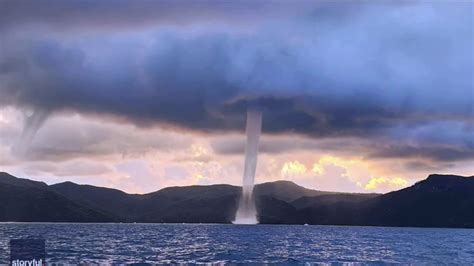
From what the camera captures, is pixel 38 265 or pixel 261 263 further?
pixel 261 263

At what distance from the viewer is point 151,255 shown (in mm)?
99188

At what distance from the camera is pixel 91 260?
84.8 meters

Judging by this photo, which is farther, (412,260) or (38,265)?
(412,260)

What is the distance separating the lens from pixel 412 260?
10331 cm

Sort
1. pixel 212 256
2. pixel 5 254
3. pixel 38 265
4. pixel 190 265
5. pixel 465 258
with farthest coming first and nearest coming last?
pixel 465 258
pixel 212 256
pixel 5 254
pixel 190 265
pixel 38 265

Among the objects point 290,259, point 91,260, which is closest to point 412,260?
point 290,259

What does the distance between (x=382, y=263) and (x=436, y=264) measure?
804cm

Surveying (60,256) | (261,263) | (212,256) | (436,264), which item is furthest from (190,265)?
(436,264)

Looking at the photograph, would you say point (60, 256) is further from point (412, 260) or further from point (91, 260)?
point (412, 260)

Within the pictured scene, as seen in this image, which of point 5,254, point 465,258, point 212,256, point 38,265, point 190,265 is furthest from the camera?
point 465,258

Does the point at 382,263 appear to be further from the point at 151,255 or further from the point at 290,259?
the point at 151,255

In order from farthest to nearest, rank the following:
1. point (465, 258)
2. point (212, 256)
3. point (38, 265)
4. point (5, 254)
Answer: point (465, 258)
point (212, 256)
point (5, 254)
point (38, 265)

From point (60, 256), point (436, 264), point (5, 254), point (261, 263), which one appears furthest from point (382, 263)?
point (5, 254)

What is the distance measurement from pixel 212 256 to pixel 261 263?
14196 millimetres
